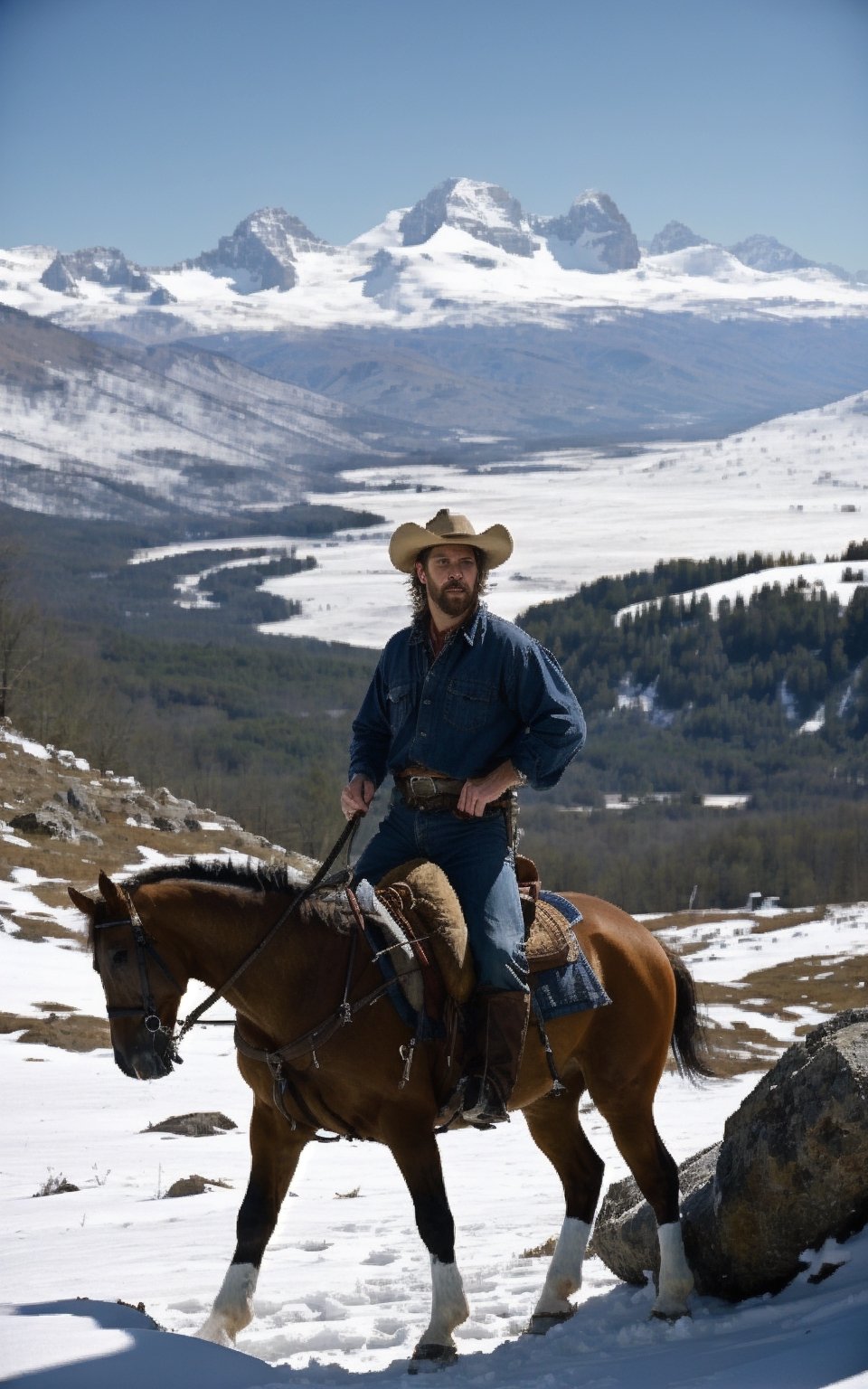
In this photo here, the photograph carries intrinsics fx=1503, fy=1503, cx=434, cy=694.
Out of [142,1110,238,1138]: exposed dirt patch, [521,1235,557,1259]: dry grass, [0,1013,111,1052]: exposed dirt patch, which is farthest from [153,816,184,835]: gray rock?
→ [521,1235,557,1259]: dry grass

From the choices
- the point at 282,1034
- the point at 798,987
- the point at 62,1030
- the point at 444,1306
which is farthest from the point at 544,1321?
the point at 798,987

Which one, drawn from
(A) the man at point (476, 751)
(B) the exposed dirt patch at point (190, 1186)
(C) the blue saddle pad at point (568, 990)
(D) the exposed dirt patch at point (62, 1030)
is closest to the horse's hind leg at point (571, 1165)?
(C) the blue saddle pad at point (568, 990)

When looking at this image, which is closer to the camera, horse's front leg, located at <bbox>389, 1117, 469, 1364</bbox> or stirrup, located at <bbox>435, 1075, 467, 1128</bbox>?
horse's front leg, located at <bbox>389, 1117, 469, 1364</bbox>

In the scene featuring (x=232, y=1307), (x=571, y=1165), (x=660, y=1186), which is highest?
(x=660, y=1186)

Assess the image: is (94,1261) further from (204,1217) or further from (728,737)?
(728,737)

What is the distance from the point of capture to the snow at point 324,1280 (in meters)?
6.29

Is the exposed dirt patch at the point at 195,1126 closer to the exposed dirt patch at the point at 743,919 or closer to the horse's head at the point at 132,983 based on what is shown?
the horse's head at the point at 132,983

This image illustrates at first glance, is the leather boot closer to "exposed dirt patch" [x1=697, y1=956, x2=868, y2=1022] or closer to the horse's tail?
the horse's tail

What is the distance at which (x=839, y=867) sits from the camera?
4473 inches

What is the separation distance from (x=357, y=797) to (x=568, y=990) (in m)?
1.45

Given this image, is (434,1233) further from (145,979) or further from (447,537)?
(447,537)

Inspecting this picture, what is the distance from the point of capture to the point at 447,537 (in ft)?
24.2

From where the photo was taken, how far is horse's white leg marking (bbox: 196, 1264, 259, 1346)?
719 centimetres

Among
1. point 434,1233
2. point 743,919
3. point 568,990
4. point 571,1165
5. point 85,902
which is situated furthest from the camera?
point 743,919
